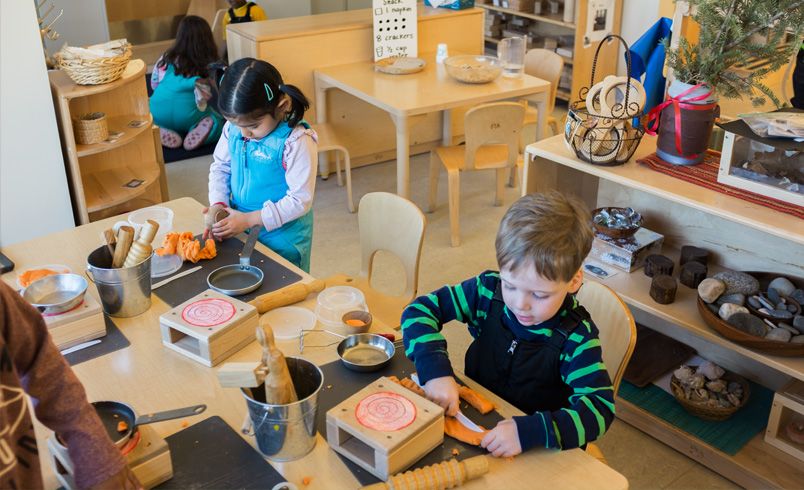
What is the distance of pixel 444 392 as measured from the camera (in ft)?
4.63

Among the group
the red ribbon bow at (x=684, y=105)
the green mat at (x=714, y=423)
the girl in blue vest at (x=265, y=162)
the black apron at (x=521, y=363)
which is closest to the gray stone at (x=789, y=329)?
the green mat at (x=714, y=423)

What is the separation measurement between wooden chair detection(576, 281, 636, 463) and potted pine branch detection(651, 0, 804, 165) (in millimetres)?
648

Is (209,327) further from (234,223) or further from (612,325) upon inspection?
(612,325)

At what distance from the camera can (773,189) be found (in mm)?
2002

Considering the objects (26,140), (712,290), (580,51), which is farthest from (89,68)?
(580,51)

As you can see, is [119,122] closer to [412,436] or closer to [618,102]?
[618,102]

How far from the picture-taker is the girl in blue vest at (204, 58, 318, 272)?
205 cm

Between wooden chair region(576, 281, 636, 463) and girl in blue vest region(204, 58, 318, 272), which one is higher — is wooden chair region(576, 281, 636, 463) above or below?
below

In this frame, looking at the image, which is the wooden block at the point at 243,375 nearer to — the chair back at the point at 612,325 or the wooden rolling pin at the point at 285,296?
the wooden rolling pin at the point at 285,296

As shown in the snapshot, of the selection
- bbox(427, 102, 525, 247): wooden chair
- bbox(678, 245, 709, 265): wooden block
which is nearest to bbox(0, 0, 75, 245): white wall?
bbox(427, 102, 525, 247): wooden chair

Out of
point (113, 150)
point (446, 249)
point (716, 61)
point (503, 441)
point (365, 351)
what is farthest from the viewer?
point (446, 249)

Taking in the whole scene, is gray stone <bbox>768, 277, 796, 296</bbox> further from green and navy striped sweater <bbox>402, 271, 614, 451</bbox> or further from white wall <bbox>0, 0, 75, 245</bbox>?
white wall <bbox>0, 0, 75, 245</bbox>

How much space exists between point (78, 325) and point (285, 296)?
430mm

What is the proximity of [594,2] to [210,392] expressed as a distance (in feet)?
13.9
